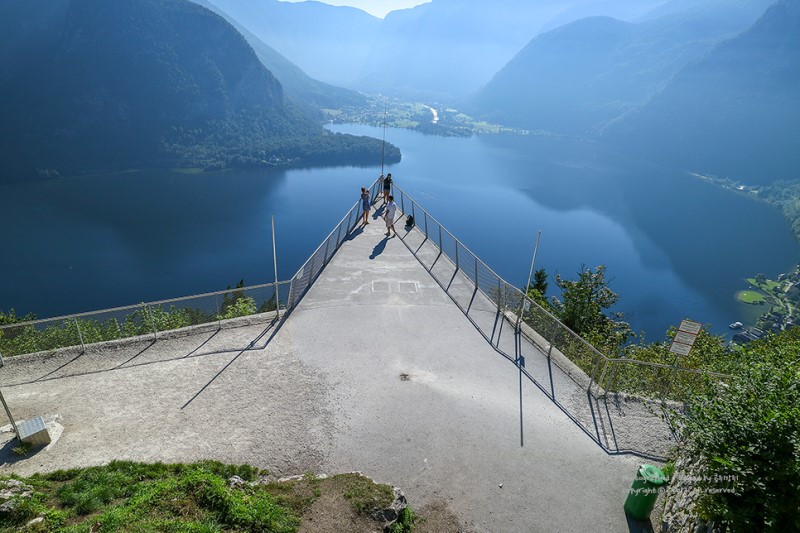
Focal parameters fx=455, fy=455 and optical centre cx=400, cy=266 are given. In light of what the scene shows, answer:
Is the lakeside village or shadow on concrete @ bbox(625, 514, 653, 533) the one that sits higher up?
shadow on concrete @ bbox(625, 514, 653, 533)

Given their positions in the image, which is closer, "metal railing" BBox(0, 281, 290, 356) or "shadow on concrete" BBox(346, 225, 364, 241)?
"metal railing" BBox(0, 281, 290, 356)

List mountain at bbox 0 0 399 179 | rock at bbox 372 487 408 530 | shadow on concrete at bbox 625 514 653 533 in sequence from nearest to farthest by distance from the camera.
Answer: rock at bbox 372 487 408 530
shadow on concrete at bbox 625 514 653 533
mountain at bbox 0 0 399 179

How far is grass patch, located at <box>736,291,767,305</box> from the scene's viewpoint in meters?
90.6

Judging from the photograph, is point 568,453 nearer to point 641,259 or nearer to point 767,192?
point 641,259

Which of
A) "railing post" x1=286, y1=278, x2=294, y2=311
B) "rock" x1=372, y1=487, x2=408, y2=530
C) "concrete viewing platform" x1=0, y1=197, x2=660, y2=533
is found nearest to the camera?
"rock" x1=372, y1=487, x2=408, y2=530

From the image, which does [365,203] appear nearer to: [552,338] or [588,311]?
[552,338]

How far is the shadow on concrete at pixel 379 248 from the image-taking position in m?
16.5

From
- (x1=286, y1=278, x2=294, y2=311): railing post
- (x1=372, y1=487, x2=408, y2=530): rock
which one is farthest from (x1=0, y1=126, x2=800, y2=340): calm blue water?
(x1=372, y1=487, x2=408, y2=530): rock

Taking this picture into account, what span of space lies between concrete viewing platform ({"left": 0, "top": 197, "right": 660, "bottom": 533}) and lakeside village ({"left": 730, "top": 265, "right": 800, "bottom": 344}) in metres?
86.2

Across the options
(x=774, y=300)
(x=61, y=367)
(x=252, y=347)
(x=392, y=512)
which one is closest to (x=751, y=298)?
(x=774, y=300)

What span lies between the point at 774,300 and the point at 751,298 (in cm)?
507

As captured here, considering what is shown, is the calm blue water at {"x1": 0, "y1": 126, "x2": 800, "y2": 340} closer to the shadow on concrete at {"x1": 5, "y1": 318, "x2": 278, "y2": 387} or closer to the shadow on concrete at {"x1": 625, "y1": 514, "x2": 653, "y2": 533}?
the shadow on concrete at {"x1": 5, "y1": 318, "x2": 278, "y2": 387}

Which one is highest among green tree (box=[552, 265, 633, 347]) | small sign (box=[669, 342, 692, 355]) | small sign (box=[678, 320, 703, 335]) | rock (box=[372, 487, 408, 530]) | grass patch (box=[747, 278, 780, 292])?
small sign (box=[678, 320, 703, 335])

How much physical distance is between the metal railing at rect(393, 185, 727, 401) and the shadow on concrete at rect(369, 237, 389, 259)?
1.11 meters
